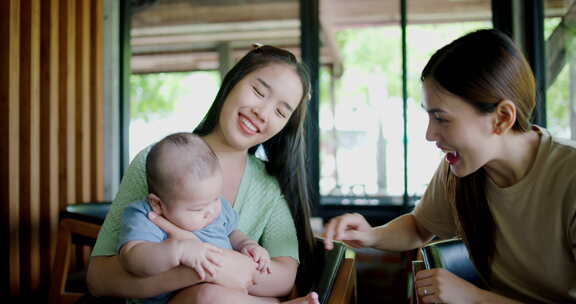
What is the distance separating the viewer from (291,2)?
409 cm

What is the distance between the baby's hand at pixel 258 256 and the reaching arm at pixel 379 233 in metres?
0.32

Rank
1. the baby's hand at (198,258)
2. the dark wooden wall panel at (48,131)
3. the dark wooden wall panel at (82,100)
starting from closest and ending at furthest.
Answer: the baby's hand at (198,258) → the dark wooden wall panel at (48,131) → the dark wooden wall panel at (82,100)

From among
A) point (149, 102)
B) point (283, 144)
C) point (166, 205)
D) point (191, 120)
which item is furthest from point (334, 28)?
point (166, 205)

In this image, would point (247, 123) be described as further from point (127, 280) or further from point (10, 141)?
point (10, 141)

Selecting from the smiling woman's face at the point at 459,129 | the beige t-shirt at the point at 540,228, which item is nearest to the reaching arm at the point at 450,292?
the beige t-shirt at the point at 540,228

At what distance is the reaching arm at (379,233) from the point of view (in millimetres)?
1627

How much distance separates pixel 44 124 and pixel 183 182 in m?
2.72

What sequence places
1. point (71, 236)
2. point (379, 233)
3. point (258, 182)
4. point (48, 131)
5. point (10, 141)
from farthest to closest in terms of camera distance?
point (48, 131) < point (10, 141) < point (71, 236) < point (379, 233) < point (258, 182)

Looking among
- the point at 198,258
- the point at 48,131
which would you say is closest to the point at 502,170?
the point at 198,258

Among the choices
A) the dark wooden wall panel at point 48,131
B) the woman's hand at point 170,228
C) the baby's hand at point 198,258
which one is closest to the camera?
the baby's hand at point 198,258

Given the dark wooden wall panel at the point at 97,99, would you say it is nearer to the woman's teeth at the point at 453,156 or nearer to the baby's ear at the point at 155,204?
the baby's ear at the point at 155,204

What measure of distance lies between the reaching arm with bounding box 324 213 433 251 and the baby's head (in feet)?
1.52

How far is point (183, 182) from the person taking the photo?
4.06 feet

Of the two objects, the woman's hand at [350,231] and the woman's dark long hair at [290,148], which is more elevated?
the woman's dark long hair at [290,148]
